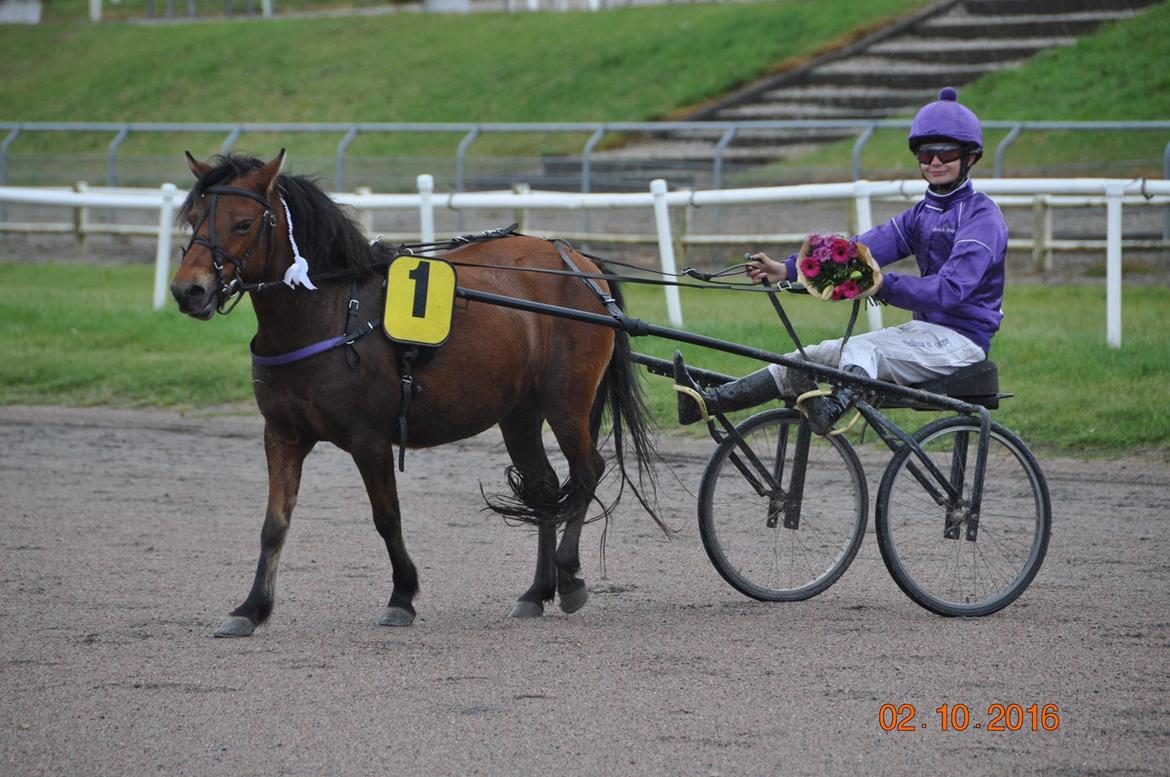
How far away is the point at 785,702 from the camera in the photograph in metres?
4.51

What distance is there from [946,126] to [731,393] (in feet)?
4.10

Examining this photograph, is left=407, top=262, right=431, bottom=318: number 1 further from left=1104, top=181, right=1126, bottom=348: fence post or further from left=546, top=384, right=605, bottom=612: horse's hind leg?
left=1104, top=181, right=1126, bottom=348: fence post

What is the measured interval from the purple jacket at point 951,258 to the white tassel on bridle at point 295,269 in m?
1.75

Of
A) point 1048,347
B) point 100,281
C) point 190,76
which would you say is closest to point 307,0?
point 190,76

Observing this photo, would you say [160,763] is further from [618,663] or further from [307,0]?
[307,0]

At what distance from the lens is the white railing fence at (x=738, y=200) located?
32.8ft

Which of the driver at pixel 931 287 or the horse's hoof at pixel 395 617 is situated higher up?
the driver at pixel 931 287

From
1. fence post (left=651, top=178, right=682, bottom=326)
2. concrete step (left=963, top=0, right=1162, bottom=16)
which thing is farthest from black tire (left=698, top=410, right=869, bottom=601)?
concrete step (left=963, top=0, right=1162, bottom=16)

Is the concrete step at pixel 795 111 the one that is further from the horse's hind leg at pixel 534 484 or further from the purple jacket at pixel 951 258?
the horse's hind leg at pixel 534 484

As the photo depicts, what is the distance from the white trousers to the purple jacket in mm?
53

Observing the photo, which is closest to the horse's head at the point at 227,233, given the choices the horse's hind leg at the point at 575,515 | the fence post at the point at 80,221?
the horse's hind leg at the point at 575,515

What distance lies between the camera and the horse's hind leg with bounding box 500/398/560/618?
5797 mm

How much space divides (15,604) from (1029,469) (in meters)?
3.81
